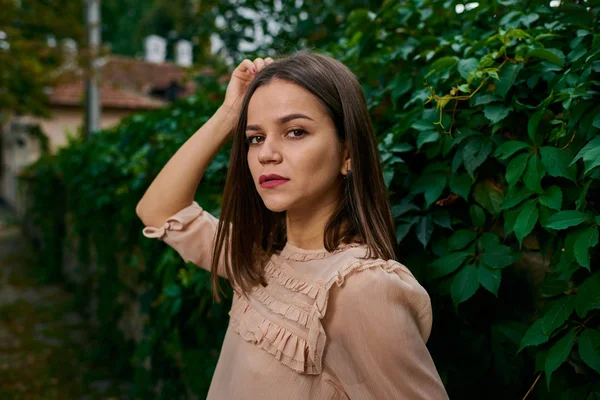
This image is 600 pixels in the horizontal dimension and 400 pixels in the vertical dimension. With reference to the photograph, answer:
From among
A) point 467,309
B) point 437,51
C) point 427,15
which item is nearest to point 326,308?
point 467,309

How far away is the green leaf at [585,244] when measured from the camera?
45.7 inches

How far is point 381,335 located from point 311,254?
352mm

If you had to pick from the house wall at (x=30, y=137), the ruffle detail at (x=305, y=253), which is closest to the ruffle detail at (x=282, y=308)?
the ruffle detail at (x=305, y=253)

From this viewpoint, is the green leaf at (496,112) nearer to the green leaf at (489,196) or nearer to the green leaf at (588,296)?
→ the green leaf at (489,196)

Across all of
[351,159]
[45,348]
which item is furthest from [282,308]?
[45,348]

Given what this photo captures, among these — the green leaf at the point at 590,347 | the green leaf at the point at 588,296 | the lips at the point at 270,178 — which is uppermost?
the lips at the point at 270,178

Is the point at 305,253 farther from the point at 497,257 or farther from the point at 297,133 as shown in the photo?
the point at 497,257

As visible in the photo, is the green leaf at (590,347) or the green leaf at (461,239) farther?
the green leaf at (461,239)

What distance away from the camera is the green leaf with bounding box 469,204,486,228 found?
1.51 metres

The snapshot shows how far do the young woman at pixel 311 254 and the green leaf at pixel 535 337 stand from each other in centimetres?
30

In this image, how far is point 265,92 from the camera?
1.34 metres

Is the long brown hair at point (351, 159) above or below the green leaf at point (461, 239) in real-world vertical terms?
above

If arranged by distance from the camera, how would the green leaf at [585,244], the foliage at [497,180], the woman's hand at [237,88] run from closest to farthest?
1. the green leaf at [585,244]
2. the foliage at [497,180]
3. the woman's hand at [237,88]

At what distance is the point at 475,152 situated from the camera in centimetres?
149
